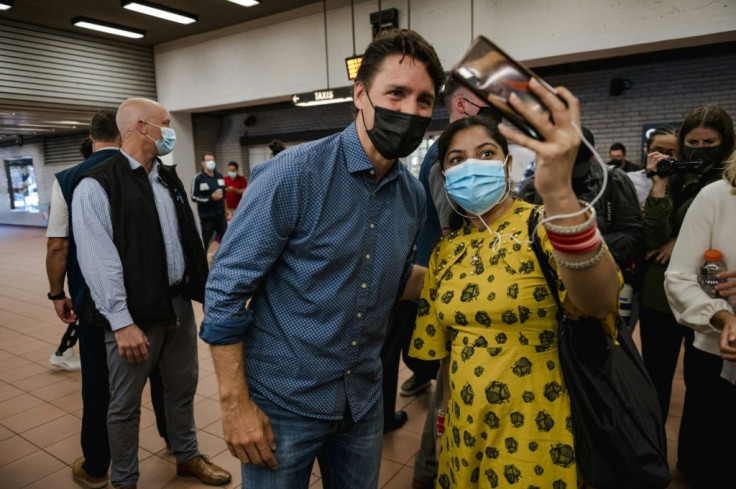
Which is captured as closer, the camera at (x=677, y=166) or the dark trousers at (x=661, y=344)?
the camera at (x=677, y=166)

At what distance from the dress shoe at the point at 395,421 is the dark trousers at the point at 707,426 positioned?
1570mm

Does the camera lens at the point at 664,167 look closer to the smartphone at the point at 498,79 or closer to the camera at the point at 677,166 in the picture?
the camera at the point at 677,166

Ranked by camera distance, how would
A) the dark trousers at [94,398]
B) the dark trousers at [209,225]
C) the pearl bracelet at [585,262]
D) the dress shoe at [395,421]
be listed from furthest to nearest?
the dark trousers at [209,225], the dress shoe at [395,421], the dark trousers at [94,398], the pearl bracelet at [585,262]

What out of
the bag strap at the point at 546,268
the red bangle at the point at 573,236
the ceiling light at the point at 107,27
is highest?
the ceiling light at the point at 107,27

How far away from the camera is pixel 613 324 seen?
4.05 feet

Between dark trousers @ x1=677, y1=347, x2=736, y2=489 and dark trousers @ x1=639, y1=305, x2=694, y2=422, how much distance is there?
20cm

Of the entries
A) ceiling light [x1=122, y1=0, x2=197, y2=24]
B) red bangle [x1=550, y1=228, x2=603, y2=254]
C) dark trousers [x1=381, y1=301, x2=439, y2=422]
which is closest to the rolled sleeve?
red bangle [x1=550, y1=228, x2=603, y2=254]

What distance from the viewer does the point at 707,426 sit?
2.24 metres

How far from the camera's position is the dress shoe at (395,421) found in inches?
116

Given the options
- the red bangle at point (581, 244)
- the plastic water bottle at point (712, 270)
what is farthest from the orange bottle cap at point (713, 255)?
the red bangle at point (581, 244)

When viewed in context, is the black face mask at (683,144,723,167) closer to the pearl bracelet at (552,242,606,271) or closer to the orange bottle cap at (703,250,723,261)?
the orange bottle cap at (703,250,723,261)

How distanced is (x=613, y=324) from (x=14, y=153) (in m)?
21.6

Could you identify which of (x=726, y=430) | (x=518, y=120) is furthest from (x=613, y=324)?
(x=726, y=430)

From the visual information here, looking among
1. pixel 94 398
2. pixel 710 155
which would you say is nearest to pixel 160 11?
pixel 94 398
